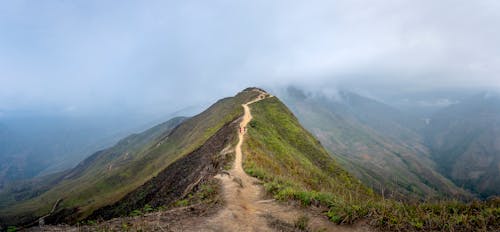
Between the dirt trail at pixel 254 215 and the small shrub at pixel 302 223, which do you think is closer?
the small shrub at pixel 302 223

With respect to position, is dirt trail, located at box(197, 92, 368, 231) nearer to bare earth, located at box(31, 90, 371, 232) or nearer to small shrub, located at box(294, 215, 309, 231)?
bare earth, located at box(31, 90, 371, 232)

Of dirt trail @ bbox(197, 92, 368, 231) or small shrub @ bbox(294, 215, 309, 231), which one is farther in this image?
dirt trail @ bbox(197, 92, 368, 231)

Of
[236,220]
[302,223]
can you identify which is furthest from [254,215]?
[302,223]

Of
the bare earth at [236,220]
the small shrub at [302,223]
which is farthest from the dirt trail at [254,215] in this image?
the small shrub at [302,223]

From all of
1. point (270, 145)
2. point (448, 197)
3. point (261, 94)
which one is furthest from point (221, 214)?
point (261, 94)

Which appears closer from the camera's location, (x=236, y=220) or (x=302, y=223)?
(x=302, y=223)

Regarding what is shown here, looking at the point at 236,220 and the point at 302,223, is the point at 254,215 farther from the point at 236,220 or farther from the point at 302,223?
the point at 302,223

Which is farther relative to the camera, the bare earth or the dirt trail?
the dirt trail

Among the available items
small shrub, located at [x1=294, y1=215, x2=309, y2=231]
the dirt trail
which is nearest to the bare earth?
the dirt trail

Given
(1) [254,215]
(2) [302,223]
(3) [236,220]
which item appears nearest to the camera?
(2) [302,223]

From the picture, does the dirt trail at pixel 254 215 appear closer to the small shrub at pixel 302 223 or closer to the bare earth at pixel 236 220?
the bare earth at pixel 236 220

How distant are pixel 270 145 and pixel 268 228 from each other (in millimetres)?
37444

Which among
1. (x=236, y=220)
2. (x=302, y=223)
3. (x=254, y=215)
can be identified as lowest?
(x=302, y=223)

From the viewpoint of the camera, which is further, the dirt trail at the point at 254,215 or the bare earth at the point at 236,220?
the dirt trail at the point at 254,215
